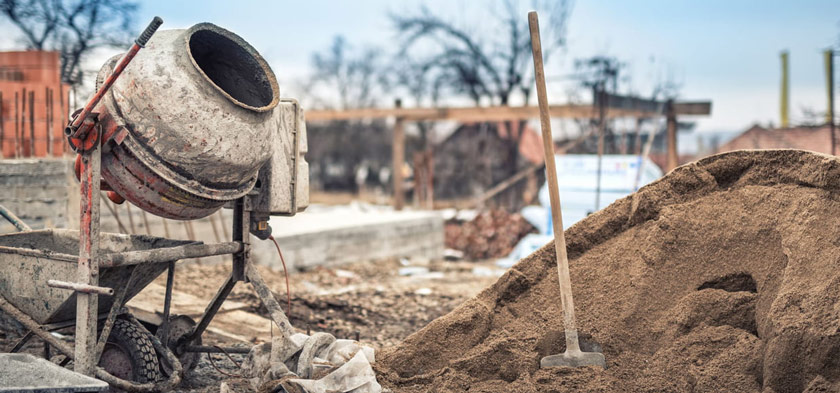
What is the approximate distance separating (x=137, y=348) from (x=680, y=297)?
2.95 m

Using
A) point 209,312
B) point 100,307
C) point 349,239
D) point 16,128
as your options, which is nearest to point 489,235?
point 349,239

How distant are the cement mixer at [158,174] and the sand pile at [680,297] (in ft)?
3.71

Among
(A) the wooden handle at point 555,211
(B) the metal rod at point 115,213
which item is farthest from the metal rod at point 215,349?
(B) the metal rod at point 115,213

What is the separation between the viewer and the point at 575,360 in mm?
3820

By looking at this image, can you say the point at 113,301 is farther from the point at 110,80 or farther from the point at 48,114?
the point at 48,114

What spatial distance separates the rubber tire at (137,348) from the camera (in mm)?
4020

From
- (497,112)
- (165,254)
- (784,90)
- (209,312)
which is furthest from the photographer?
(784,90)

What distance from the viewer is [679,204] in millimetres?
4211

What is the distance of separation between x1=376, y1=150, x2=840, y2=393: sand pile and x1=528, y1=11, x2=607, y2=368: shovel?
0.08 metres

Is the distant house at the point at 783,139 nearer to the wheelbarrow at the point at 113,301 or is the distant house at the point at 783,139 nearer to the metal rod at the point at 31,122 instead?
the metal rod at the point at 31,122

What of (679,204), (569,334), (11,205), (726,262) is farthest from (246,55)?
(11,205)

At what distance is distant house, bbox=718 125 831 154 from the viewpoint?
795 inches

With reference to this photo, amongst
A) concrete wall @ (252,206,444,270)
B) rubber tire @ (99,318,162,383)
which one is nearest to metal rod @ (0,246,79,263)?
rubber tire @ (99,318,162,383)

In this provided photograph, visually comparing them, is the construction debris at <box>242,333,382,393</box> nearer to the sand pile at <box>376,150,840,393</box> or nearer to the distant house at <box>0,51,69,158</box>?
the sand pile at <box>376,150,840,393</box>
